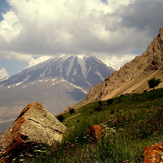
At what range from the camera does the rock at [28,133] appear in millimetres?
9523

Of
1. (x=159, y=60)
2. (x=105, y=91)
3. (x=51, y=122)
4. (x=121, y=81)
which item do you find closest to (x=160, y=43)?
(x=159, y=60)

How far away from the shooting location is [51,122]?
13.8 meters

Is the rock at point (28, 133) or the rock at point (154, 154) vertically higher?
the rock at point (28, 133)

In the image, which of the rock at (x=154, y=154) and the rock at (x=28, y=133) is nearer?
the rock at (x=154, y=154)

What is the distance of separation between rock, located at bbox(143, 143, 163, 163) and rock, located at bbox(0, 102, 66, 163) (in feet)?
22.5

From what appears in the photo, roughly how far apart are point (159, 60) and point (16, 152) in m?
177

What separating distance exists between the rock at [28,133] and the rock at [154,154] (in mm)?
6848

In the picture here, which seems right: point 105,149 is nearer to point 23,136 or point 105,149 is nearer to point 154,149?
point 154,149

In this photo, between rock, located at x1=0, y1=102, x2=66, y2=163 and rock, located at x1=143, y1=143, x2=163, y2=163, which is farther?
rock, located at x1=0, y1=102, x2=66, y2=163

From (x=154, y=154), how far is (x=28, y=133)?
Result: 868 cm

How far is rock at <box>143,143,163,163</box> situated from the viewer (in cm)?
383

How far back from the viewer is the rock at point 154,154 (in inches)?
151

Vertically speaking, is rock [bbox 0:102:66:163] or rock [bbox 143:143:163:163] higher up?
rock [bbox 0:102:66:163]

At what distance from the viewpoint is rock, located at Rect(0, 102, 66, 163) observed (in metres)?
9.52
